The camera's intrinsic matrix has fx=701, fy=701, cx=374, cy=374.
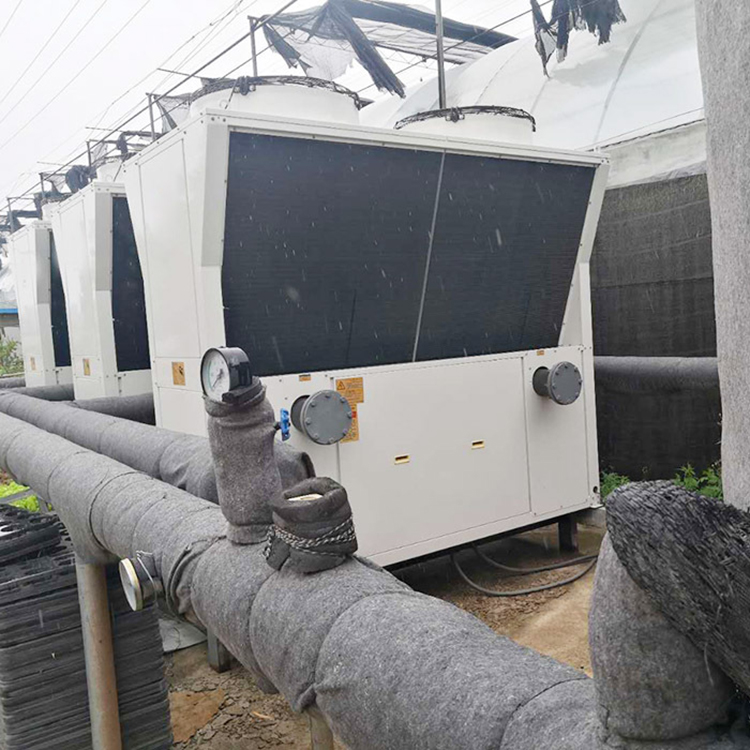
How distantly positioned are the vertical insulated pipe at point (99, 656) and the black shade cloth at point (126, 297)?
244 cm

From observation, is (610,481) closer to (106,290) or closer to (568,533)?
(568,533)

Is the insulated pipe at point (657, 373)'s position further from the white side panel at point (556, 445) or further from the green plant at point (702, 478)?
the green plant at point (702, 478)

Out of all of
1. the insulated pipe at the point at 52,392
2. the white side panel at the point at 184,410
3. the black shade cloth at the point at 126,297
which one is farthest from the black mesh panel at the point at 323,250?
the insulated pipe at the point at 52,392

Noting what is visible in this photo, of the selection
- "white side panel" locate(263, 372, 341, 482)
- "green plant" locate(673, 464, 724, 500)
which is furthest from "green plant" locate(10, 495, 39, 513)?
"green plant" locate(673, 464, 724, 500)

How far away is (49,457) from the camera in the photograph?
2.26 m

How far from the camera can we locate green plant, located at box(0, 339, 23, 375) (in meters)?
12.3

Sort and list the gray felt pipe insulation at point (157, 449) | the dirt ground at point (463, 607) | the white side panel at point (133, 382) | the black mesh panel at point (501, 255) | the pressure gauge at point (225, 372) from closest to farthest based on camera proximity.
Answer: the pressure gauge at point (225, 372), the gray felt pipe insulation at point (157, 449), the dirt ground at point (463, 607), the black mesh panel at point (501, 255), the white side panel at point (133, 382)

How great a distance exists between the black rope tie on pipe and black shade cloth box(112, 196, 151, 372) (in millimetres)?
3539

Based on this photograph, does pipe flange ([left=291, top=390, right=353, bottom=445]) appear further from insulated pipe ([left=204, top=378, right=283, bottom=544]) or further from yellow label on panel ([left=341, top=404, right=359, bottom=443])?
insulated pipe ([left=204, top=378, right=283, bottom=544])

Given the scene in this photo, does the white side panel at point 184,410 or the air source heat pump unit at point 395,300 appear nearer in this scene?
the air source heat pump unit at point 395,300

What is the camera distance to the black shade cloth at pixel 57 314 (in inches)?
218

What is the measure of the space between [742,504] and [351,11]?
7.68 m

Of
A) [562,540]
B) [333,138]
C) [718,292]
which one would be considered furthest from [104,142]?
[718,292]

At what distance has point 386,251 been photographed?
3.44 m
